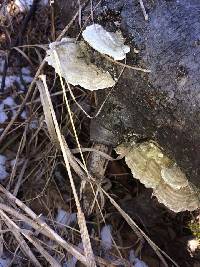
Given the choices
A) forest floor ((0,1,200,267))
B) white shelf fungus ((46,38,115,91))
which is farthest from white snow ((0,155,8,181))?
white shelf fungus ((46,38,115,91))

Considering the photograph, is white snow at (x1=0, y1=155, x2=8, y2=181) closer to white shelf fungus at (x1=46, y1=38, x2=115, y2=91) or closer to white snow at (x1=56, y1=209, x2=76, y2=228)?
white snow at (x1=56, y1=209, x2=76, y2=228)

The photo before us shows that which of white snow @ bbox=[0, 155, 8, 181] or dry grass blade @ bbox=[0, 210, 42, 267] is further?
white snow @ bbox=[0, 155, 8, 181]

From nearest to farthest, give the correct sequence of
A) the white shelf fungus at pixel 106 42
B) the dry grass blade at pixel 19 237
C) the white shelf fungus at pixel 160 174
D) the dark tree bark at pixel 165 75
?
A: the dark tree bark at pixel 165 75, the white shelf fungus at pixel 106 42, the white shelf fungus at pixel 160 174, the dry grass blade at pixel 19 237

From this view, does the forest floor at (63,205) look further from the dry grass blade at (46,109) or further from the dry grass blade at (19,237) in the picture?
the dry grass blade at (46,109)

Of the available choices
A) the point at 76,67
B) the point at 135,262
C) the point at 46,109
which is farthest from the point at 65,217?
the point at 76,67

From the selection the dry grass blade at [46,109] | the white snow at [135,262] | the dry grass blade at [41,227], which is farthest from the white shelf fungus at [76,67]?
the white snow at [135,262]

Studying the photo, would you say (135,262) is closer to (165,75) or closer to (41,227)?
(41,227)

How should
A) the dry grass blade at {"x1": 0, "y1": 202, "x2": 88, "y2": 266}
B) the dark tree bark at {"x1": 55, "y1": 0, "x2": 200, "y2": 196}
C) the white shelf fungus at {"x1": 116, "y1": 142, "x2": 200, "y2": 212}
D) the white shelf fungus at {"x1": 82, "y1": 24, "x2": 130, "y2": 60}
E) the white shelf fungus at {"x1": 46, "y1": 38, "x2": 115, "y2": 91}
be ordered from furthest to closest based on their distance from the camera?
the dry grass blade at {"x1": 0, "y1": 202, "x2": 88, "y2": 266} < the white shelf fungus at {"x1": 116, "y1": 142, "x2": 200, "y2": 212} < the white shelf fungus at {"x1": 46, "y1": 38, "x2": 115, "y2": 91} < the white shelf fungus at {"x1": 82, "y1": 24, "x2": 130, "y2": 60} < the dark tree bark at {"x1": 55, "y1": 0, "x2": 200, "y2": 196}
